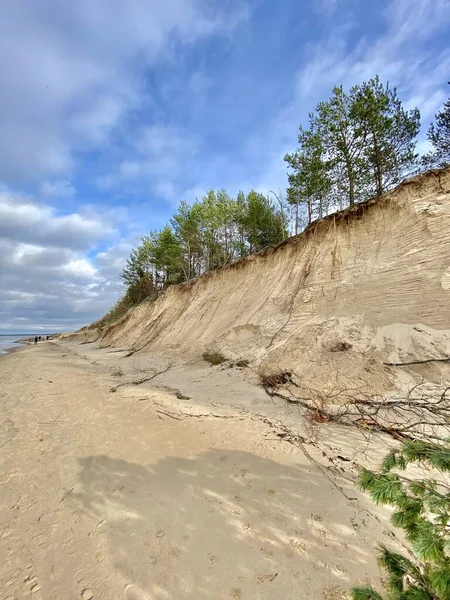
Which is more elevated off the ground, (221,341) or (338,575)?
(221,341)

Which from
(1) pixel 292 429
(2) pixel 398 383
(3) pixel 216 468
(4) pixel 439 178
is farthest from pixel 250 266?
(3) pixel 216 468

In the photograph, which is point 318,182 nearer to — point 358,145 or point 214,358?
point 358,145

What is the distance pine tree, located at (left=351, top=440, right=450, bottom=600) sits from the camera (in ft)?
3.74

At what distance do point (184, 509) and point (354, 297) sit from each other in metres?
7.33

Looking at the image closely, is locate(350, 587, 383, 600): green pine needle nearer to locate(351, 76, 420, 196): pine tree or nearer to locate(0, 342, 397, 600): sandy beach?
locate(0, 342, 397, 600): sandy beach

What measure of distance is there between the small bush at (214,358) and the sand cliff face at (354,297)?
237mm

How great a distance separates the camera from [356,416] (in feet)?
17.7

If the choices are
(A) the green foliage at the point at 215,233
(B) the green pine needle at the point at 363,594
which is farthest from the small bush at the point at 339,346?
(A) the green foliage at the point at 215,233

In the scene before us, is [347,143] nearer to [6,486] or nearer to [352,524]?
[352,524]

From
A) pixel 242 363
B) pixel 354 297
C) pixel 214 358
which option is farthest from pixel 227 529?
pixel 214 358

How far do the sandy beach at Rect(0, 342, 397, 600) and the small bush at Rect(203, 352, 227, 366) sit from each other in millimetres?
4347

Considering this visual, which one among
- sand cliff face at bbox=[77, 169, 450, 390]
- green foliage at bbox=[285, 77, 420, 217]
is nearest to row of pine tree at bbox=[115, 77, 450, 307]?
green foliage at bbox=[285, 77, 420, 217]

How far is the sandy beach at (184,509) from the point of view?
2.26 meters

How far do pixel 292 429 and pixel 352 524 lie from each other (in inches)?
84.4
